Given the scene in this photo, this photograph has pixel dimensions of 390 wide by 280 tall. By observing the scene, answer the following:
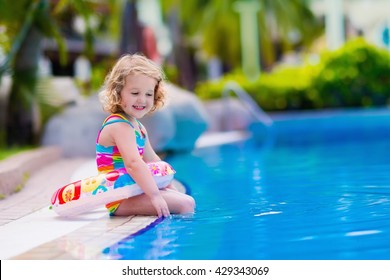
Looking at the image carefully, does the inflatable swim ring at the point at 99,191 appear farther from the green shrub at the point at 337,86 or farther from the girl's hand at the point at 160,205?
the green shrub at the point at 337,86

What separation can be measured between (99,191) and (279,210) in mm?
1281

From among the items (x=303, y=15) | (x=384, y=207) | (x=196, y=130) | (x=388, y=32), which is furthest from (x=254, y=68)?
(x=384, y=207)

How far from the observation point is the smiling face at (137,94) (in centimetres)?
473

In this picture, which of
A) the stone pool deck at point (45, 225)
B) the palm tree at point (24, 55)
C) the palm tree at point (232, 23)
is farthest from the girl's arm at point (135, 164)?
the palm tree at point (232, 23)

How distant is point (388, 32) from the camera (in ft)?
105

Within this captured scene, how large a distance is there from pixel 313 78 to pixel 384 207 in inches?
650

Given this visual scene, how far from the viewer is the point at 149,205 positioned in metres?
4.74

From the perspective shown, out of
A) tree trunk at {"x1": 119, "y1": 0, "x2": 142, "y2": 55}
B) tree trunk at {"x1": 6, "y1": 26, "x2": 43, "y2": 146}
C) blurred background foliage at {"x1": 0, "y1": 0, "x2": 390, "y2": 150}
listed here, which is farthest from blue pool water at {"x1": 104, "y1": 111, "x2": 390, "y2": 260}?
tree trunk at {"x1": 119, "y1": 0, "x2": 142, "y2": 55}

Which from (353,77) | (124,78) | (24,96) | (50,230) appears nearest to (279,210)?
(124,78)

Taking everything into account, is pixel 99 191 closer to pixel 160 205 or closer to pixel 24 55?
pixel 160 205

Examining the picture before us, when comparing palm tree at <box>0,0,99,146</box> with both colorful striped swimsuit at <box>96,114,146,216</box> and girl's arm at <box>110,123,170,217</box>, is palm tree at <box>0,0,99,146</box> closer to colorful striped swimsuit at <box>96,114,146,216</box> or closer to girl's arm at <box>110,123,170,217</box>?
colorful striped swimsuit at <box>96,114,146,216</box>

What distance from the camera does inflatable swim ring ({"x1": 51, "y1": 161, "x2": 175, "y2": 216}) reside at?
471cm

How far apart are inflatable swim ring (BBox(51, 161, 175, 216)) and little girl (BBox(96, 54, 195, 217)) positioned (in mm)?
83

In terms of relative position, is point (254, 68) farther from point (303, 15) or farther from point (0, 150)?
point (0, 150)
